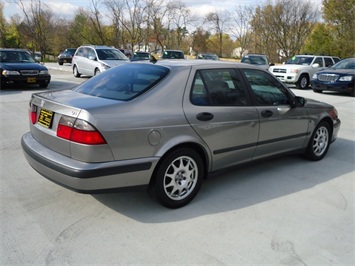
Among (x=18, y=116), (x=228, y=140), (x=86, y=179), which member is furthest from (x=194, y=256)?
(x=18, y=116)

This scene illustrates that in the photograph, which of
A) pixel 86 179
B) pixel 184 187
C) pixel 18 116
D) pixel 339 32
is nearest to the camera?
pixel 86 179

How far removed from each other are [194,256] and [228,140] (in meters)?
1.44

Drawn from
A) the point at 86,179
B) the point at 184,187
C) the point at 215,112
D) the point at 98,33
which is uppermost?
the point at 98,33

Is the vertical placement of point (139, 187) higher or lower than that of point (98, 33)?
lower

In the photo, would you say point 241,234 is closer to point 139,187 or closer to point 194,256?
point 194,256

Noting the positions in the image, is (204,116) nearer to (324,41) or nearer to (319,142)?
(319,142)

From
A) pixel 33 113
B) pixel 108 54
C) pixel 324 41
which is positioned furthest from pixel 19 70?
pixel 324 41

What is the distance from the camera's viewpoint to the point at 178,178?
3.28m

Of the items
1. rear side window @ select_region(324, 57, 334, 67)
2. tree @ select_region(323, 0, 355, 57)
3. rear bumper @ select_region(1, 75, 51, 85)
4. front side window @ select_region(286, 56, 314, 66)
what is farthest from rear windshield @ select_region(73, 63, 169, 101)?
tree @ select_region(323, 0, 355, 57)

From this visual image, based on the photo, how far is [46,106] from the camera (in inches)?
Result: 123

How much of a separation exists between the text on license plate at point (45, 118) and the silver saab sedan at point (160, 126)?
10 mm

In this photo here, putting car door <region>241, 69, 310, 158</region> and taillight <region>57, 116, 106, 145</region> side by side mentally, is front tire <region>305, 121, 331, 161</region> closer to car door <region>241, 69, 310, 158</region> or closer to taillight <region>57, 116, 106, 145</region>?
car door <region>241, 69, 310, 158</region>

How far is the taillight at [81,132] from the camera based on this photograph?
2.70m

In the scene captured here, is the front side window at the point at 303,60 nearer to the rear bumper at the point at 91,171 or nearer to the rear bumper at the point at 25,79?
the rear bumper at the point at 25,79
